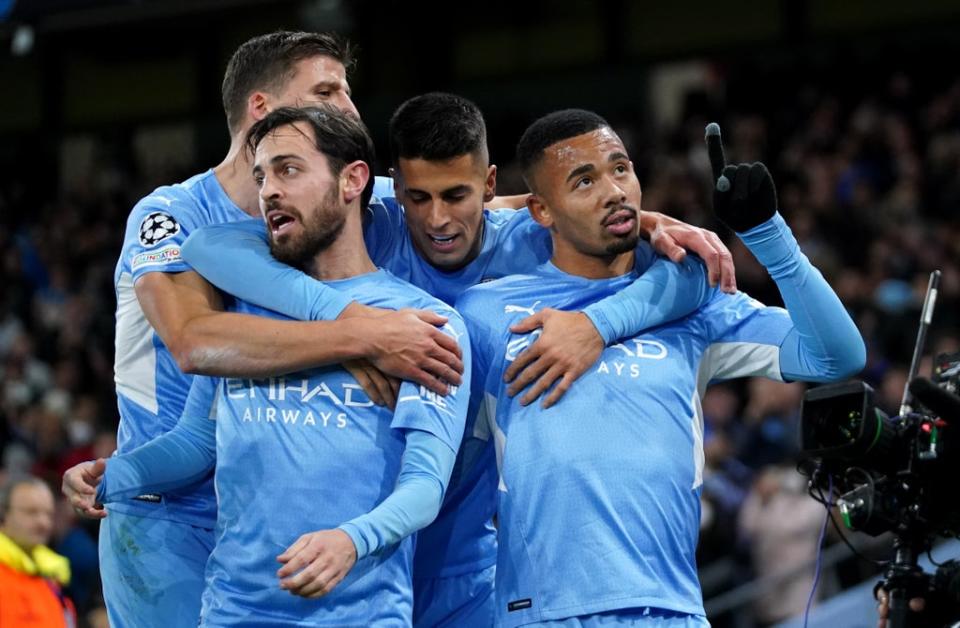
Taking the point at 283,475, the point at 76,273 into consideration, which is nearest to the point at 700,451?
the point at 283,475

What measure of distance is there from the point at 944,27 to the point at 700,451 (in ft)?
34.2

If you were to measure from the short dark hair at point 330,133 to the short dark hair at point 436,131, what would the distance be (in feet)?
0.83

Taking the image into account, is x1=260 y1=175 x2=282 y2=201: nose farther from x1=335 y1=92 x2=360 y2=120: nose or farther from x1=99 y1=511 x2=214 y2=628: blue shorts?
x1=99 y1=511 x2=214 y2=628: blue shorts

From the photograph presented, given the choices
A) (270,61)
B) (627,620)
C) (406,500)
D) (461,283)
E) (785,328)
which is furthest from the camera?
(270,61)

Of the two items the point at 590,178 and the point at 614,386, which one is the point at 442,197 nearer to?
the point at 590,178

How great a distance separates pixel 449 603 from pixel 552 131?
1320 mm

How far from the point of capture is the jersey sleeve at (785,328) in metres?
3.89

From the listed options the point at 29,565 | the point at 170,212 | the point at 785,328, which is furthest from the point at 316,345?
the point at 29,565

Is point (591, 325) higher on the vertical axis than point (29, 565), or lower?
higher

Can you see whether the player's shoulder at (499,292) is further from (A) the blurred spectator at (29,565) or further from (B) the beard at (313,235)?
(A) the blurred spectator at (29,565)

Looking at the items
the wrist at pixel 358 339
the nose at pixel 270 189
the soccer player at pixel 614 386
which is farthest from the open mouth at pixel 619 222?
the nose at pixel 270 189

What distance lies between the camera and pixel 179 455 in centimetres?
403

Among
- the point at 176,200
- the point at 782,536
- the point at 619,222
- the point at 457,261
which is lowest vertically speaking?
the point at 782,536

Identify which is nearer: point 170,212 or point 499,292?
point 499,292
